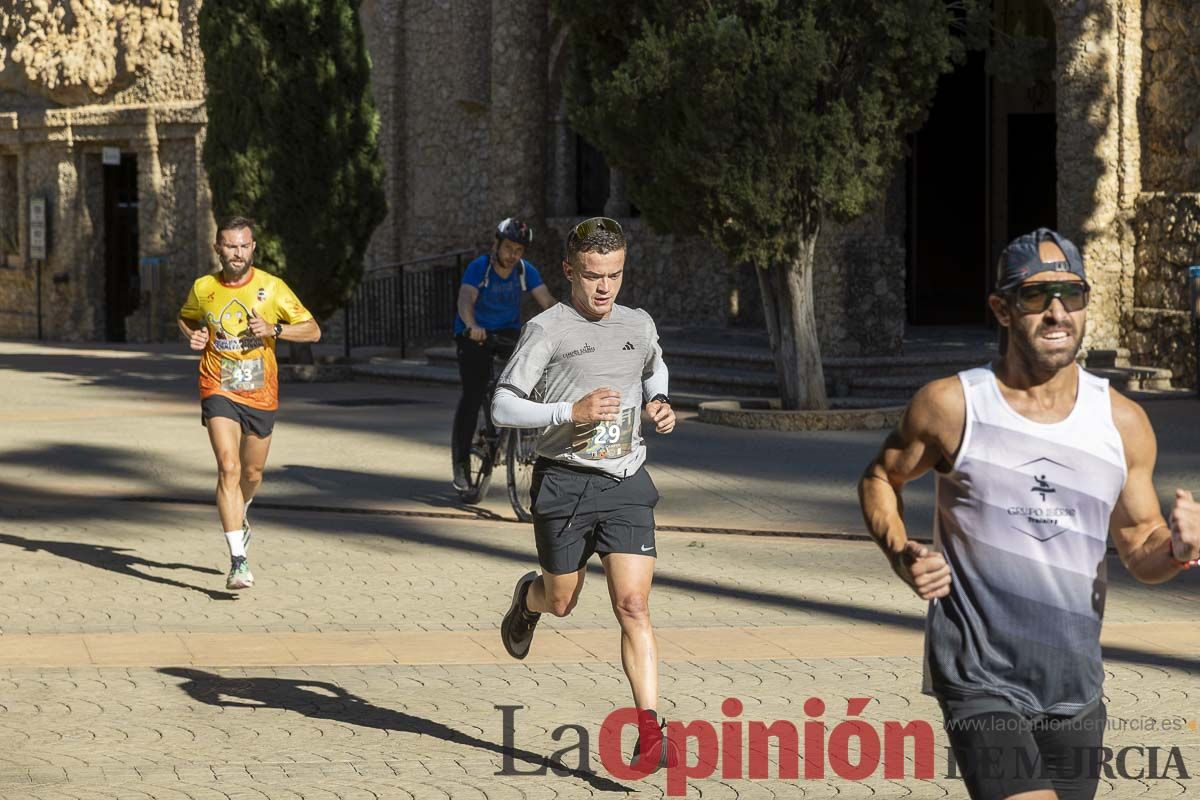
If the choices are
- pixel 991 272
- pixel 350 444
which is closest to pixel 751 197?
pixel 350 444

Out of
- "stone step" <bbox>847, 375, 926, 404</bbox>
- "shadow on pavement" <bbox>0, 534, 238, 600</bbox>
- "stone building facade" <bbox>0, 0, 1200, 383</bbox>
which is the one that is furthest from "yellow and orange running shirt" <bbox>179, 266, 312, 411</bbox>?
"stone building facade" <bbox>0, 0, 1200, 383</bbox>

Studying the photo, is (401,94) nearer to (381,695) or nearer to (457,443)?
(457,443)

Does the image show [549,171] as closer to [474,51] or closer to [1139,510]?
[474,51]

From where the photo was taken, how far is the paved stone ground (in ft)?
21.0

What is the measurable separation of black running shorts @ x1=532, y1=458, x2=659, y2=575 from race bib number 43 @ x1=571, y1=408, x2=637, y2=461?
0.07 metres

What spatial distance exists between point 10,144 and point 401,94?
8685 millimetres

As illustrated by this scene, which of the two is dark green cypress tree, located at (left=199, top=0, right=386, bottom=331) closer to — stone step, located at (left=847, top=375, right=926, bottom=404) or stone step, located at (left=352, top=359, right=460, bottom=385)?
stone step, located at (left=352, top=359, right=460, bottom=385)

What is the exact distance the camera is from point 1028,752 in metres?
4.20

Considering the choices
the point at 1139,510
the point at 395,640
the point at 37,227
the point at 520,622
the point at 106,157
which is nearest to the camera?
the point at 1139,510

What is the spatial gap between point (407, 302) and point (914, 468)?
24.0 meters

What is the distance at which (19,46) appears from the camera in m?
32.8

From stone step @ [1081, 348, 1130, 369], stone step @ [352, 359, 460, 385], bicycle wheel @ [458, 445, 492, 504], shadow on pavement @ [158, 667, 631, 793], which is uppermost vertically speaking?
stone step @ [1081, 348, 1130, 369]

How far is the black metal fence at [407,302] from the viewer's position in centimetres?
2700

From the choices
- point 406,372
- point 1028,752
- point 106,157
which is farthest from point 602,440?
point 106,157
